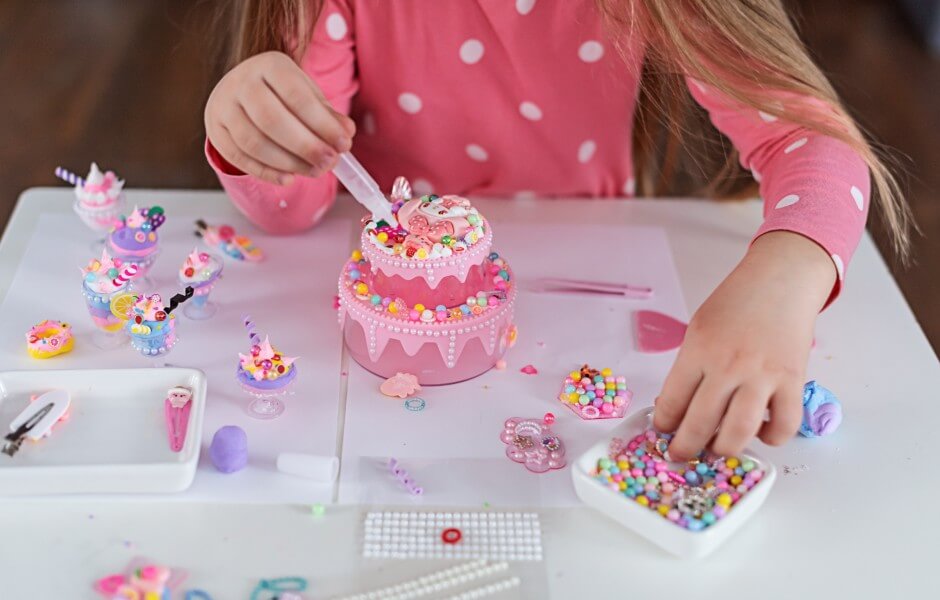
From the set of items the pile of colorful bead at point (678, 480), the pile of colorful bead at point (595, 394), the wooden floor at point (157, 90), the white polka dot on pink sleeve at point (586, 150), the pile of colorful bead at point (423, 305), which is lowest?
the wooden floor at point (157, 90)

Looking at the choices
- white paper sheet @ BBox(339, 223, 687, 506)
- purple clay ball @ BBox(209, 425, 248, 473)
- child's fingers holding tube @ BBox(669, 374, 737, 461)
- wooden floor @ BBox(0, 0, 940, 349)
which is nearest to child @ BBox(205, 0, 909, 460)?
child's fingers holding tube @ BBox(669, 374, 737, 461)

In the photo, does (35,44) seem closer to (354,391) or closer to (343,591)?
(354,391)

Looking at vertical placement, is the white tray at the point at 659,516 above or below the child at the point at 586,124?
below

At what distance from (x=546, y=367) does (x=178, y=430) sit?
32 cm

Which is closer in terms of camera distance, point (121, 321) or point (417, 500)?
point (417, 500)

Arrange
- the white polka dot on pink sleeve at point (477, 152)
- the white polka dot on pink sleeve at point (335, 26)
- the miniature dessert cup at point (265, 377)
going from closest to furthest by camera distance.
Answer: the miniature dessert cup at point (265, 377) → the white polka dot on pink sleeve at point (335, 26) → the white polka dot on pink sleeve at point (477, 152)

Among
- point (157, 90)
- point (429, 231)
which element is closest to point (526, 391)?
point (429, 231)

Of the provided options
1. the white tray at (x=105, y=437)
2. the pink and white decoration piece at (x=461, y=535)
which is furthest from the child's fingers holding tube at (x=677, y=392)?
the white tray at (x=105, y=437)

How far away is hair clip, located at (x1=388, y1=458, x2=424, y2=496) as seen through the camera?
0.76 meters

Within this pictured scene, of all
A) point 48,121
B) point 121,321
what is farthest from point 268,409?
point 48,121

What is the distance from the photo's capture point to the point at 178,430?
79cm

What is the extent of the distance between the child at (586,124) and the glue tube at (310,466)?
9.3 inches

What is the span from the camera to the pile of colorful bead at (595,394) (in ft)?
2.76

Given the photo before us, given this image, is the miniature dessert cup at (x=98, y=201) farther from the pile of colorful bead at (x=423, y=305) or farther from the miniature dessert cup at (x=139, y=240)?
the pile of colorful bead at (x=423, y=305)
